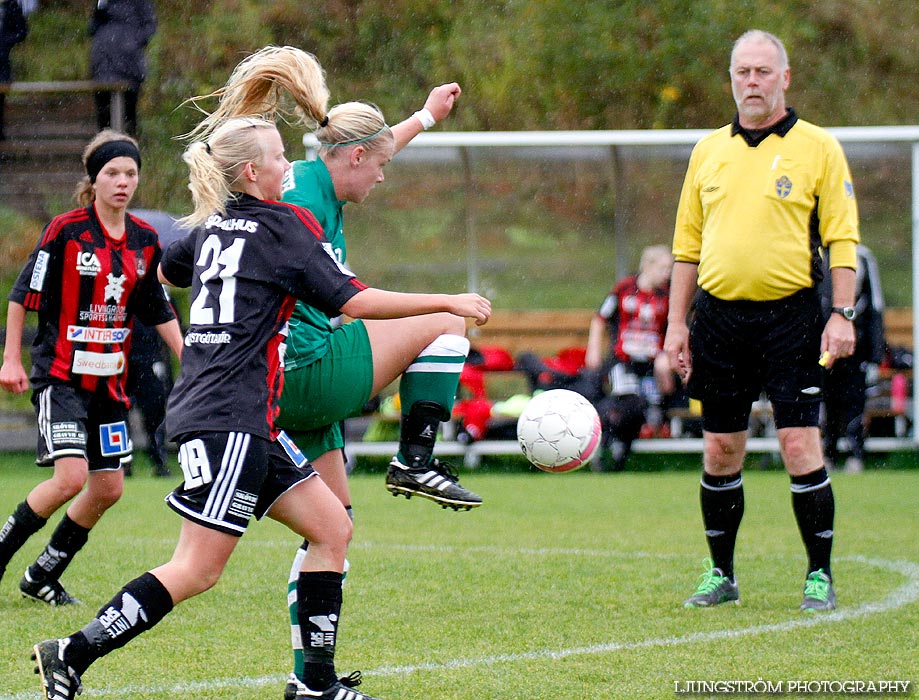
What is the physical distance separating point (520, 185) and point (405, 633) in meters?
8.16

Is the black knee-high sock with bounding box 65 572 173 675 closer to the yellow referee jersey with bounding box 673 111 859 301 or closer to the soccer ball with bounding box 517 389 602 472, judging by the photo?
the soccer ball with bounding box 517 389 602 472

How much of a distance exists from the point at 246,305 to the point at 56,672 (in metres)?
1.08

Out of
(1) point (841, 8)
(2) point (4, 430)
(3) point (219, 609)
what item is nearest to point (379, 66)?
(1) point (841, 8)

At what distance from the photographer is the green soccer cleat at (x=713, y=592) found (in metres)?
5.39

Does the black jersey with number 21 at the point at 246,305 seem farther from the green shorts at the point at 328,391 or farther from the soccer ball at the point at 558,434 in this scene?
the soccer ball at the point at 558,434

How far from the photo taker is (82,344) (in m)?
5.60

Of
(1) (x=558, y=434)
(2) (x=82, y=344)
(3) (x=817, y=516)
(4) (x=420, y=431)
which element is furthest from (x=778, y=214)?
(2) (x=82, y=344)

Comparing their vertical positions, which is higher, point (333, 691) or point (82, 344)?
point (82, 344)

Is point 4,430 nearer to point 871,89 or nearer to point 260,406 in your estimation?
point 260,406

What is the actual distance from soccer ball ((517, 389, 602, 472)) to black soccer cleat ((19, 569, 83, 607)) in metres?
2.15

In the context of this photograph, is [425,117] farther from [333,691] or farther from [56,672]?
[56,672]

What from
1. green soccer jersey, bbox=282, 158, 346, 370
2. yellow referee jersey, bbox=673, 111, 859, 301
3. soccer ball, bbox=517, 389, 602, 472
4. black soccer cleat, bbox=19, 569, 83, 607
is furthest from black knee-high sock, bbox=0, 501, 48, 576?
yellow referee jersey, bbox=673, 111, 859, 301

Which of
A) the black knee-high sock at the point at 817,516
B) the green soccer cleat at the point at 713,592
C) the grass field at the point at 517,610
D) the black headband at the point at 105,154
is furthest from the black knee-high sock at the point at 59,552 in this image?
the black knee-high sock at the point at 817,516

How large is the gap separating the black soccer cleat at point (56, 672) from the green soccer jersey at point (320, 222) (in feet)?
3.54
